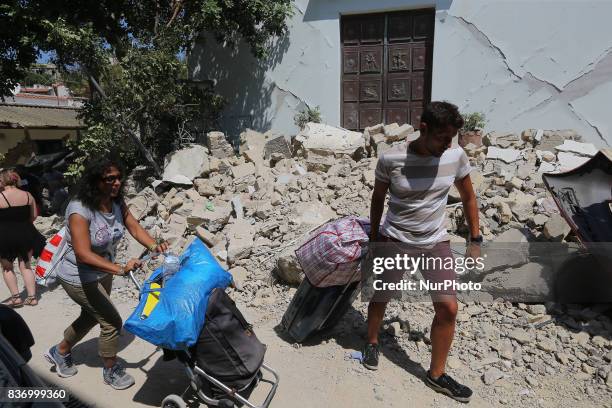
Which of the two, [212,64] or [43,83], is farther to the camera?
[43,83]

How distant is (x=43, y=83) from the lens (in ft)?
105

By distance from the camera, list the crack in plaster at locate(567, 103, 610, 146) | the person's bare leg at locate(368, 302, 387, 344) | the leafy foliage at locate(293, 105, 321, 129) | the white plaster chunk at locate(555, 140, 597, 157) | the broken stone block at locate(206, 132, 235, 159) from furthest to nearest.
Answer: the leafy foliage at locate(293, 105, 321, 129), the broken stone block at locate(206, 132, 235, 159), the crack in plaster at locate(567, 103, 610, 146), the white plaster chunk at locate(555, 140, 597, 157), the person's bare leg at locate(368, 302, 387, 344)

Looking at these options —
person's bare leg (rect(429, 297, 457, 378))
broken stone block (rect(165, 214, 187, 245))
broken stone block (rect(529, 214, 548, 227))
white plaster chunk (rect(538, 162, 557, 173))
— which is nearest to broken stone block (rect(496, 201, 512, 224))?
broken stone block (rect(529, 214, 548, 227))

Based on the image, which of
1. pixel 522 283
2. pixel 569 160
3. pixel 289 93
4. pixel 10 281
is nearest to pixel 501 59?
pixel 569 160

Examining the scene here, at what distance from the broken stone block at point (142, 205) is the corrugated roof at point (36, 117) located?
12.6 m

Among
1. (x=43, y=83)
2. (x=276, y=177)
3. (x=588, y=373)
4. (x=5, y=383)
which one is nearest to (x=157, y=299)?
(x=5, y=383)

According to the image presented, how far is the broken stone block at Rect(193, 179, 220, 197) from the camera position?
6688mm

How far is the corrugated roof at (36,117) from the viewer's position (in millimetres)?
17872

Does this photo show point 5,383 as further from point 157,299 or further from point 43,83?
point 43,83

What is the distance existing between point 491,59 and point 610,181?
4.15 metres

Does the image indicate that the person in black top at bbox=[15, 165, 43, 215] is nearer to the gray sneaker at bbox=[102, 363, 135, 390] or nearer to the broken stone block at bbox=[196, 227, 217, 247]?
the broken stone block at bbox=[196, 227, 217, 247]

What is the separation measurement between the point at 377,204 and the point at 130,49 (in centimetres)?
575

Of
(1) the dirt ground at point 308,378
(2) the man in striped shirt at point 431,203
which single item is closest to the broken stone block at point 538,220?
(1) the dirt ground at point 308,378

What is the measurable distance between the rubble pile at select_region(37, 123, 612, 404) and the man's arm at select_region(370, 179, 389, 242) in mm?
1128
